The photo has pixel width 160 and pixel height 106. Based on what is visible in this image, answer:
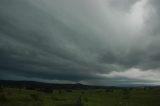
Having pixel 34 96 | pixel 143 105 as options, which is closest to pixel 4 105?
pixel 34 96

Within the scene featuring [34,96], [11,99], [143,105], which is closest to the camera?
[143,105]

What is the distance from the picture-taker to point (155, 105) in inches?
4134

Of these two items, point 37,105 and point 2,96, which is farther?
point 2,96

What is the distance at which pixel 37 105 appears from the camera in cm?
9344

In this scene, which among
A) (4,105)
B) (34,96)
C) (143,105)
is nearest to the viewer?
(4,105)

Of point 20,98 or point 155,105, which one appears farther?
point 20,98

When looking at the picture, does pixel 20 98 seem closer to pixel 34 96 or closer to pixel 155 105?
pixel 34 96

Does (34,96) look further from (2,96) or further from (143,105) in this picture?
(143,105)

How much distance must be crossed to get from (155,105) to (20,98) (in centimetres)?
5501

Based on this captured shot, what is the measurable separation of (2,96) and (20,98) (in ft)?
25.8

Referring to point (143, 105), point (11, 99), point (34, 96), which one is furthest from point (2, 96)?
point (143, 105)

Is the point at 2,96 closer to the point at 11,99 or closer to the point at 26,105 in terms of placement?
the point at 11,99

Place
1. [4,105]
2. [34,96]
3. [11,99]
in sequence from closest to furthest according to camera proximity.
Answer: [4,105] < [11,99] < [34,96]

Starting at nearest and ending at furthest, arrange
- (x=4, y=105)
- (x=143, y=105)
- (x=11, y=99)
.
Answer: (x=4, y=105) < (x=143, y=105) < (x=11, y=99)
